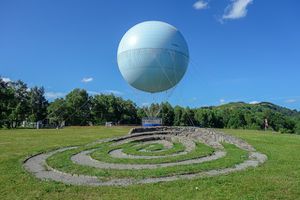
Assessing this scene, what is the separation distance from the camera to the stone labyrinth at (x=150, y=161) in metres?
13.1

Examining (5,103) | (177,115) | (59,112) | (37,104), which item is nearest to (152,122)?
(5,103)

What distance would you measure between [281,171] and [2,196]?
10.6 m

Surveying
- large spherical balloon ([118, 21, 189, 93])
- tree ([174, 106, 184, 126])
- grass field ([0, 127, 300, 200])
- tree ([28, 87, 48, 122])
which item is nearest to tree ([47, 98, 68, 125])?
tree ([28, 87, 48, 122])

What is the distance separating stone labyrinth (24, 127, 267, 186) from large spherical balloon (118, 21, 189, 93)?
214 inches

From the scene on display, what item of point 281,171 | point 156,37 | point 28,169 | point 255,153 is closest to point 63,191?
point 28,169

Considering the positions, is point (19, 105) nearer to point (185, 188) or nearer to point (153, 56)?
point (153, 56)

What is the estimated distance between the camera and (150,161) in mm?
16969

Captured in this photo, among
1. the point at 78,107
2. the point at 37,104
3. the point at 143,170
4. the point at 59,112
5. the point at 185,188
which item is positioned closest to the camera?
the point at 185,188

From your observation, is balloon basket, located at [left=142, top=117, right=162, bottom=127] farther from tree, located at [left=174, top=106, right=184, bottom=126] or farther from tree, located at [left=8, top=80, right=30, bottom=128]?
tree, located at [left=174, top=106, right=184, bottom=126]

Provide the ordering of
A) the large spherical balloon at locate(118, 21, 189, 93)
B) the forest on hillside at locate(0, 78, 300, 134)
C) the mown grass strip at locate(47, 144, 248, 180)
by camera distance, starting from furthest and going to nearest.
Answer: the forest on hillside at locate(0, 78, 300, 134)
the large spherical balloon at locate(118, 21, 189, 93)
the mown grass strip at locate(47, 144, 248, 180)

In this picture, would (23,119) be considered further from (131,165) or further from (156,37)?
(131,165)

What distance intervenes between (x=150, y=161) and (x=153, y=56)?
1368 cm

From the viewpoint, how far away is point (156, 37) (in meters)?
29.1

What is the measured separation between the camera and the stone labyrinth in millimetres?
13148
